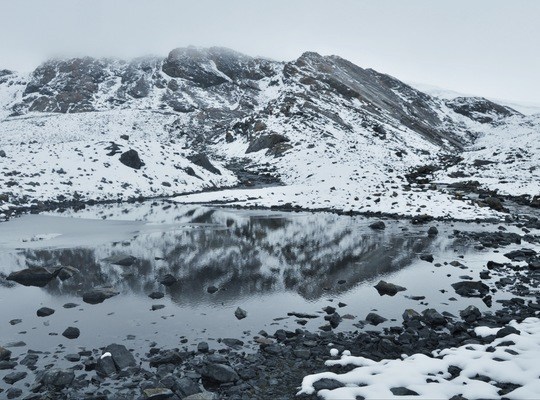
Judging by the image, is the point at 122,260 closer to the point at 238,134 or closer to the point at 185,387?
the point at 185,387

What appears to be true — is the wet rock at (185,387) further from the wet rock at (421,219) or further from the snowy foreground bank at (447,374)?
the wet rock at (421,219)

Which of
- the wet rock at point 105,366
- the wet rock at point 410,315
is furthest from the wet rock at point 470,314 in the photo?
the wet rock at point 105,366

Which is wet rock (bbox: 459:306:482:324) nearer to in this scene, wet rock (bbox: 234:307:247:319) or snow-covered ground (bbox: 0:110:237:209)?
wet rock (bbox: 234:307:247:319)

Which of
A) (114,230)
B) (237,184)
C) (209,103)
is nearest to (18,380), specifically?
(114,230)

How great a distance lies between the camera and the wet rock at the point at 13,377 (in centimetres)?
831

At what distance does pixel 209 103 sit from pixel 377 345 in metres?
131

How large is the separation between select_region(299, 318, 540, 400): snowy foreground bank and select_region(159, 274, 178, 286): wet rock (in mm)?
7475

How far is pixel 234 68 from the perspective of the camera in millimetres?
161375

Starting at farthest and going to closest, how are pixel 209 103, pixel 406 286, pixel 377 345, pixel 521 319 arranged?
pixel 209 103, pixel 406 286, pixel 521 319, pixel 377 345

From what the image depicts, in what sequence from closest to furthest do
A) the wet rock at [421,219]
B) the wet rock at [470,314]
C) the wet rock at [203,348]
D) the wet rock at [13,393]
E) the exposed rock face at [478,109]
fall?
the wet rock at [13,393], the wet rock at [203,348], the wet rock at [470,314], the wet rock at [421,219], the exposed rock face at [478,109]

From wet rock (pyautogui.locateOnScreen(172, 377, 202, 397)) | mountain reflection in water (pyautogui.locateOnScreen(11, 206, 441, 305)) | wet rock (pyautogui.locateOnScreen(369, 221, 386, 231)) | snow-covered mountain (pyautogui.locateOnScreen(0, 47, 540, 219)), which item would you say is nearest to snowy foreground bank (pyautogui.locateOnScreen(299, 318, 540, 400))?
wet rock (pyautogui.locateOnScreen(172, 377, 202, 397))

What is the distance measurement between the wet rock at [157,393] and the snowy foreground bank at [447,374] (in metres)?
2.70

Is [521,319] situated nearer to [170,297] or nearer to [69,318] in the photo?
[170,297]

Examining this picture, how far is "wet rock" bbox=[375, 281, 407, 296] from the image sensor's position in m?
14.4
